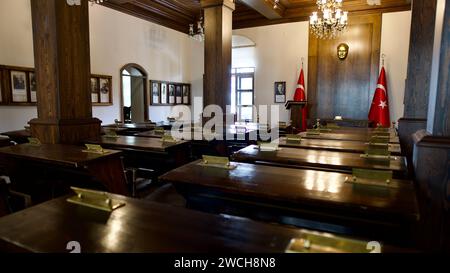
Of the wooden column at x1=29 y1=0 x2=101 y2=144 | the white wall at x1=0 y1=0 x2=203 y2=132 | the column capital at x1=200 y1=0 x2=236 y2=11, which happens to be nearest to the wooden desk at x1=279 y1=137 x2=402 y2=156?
the wooden column at x1=29 y1=0 x2=101 y2=144

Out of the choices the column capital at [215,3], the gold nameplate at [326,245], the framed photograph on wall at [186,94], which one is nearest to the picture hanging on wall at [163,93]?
the framed photograph on wall at [186,94]

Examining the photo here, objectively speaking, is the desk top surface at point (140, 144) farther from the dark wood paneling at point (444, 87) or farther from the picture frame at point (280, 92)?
the picture frame at point (280, 92)

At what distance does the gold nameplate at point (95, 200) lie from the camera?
1.17m

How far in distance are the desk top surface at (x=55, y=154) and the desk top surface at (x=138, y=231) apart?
3.09ft

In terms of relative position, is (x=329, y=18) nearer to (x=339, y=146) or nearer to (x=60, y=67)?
(x=339, y=146)

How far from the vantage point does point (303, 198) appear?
4.31ft

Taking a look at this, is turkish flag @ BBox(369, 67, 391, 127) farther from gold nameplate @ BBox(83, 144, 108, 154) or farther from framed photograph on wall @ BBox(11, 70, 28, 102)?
framed photograph on wall @ BBox(11, 70, 28, 102)

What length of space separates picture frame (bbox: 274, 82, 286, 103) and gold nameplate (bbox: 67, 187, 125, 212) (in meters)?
7.50

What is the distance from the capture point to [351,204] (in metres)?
1.21

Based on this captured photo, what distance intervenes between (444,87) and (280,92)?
6.85 metres

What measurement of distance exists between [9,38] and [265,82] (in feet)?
19.1

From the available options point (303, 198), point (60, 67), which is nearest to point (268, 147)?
point (303, 198)
